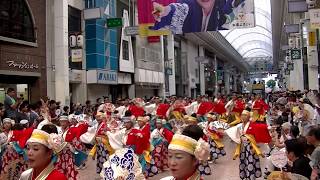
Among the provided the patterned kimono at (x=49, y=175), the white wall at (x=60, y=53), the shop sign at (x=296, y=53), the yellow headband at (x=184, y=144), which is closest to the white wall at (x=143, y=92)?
the shop sign at (x=296, y=53)

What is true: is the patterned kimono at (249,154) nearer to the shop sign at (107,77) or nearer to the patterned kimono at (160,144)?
the patterned kimono at (160,144)

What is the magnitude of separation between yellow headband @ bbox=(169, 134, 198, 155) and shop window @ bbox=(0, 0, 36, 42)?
14247mm

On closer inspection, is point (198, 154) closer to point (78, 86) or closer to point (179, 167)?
point (179, 167)

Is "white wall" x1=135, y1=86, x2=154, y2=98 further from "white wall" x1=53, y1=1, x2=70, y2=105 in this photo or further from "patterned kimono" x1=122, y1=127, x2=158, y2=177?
"patterned kimono" x1=122, y1=127, x2=158, y2=177

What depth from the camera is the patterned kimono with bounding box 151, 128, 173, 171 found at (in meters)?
10.6

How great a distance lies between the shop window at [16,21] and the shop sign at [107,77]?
5312 mm

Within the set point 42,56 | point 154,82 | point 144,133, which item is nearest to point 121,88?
point 154,82

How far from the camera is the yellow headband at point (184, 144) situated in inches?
129

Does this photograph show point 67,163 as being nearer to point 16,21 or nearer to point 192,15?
point 16,21

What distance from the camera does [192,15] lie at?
18.8m

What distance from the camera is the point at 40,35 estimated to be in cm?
1873

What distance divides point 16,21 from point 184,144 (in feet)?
50.0

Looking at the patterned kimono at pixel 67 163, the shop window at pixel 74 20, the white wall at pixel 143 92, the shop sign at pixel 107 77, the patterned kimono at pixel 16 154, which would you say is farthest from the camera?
the white wall at pixel 143 92

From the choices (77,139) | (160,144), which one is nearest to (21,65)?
(77,139)
